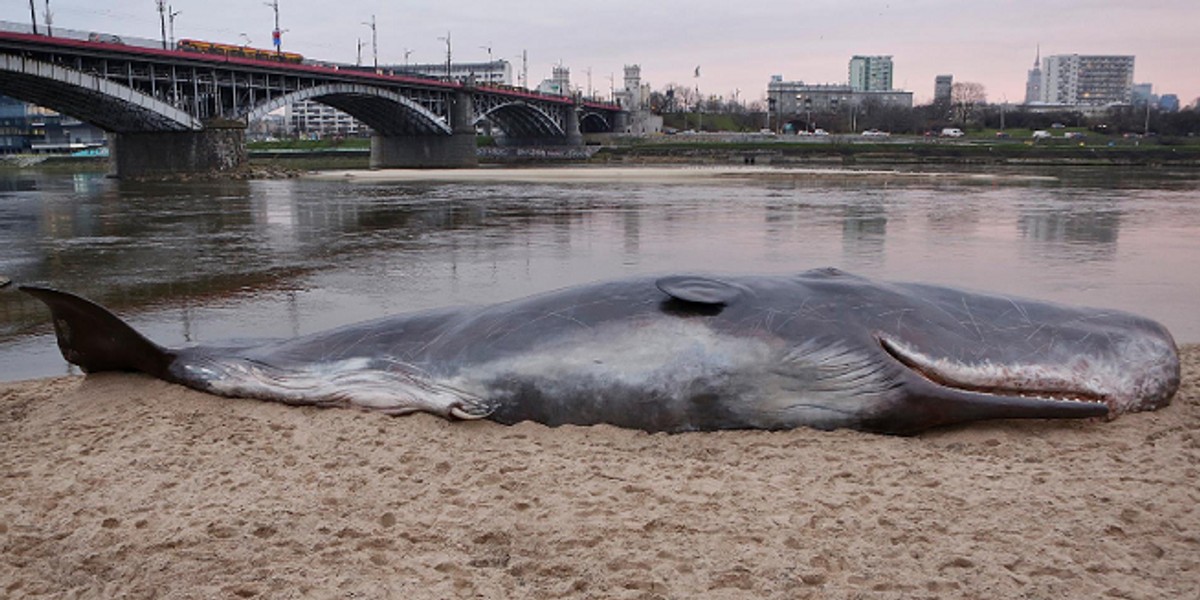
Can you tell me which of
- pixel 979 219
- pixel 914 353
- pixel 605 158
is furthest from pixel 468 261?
pixel 605 158

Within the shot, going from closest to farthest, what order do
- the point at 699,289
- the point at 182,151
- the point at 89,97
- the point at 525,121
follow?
the point at 699,289 < the point at 89,97 < the point at 182,151 < the point at 525,121

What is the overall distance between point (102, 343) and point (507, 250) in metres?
10.9

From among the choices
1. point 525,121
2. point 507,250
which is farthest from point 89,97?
point 525,121

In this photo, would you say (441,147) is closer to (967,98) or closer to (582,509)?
(582,509)

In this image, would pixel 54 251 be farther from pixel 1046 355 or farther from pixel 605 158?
pixel 605 158

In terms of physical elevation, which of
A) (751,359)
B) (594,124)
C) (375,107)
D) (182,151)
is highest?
(594,124)

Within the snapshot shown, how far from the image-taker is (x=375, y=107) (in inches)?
3280

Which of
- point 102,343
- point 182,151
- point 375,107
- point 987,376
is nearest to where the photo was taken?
point 987,376

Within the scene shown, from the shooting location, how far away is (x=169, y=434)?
632 cm

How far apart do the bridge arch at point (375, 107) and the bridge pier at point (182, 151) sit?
11.9ft

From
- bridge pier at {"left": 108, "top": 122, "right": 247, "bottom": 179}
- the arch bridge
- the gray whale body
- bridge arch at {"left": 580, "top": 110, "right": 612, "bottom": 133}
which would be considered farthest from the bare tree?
the gray whale body

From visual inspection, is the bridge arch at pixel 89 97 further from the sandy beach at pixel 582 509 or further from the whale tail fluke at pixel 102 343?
the sandy beach at pixel 582 509

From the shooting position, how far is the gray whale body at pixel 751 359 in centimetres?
593

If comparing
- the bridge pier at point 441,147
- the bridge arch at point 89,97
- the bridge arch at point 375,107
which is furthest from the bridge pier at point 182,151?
the bridge pier at point 441,147
